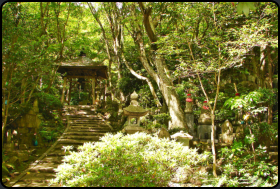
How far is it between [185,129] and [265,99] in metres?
2.88

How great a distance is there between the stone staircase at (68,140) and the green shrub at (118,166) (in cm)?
135

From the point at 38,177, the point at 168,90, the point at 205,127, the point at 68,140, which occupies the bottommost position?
the point at 38,177

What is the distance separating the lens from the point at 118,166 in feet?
11.3

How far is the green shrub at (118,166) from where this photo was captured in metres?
3.09

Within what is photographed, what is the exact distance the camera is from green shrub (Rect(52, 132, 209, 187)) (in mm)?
3086

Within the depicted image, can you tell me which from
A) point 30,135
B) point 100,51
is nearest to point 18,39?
point 30,135

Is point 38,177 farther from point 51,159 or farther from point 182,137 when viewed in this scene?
point 182,137

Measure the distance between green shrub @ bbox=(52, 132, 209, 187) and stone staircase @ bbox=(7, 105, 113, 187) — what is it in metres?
1.35

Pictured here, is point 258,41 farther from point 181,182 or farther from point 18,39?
point 18,39

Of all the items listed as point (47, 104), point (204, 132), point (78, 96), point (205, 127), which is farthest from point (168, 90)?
point (78, 96)

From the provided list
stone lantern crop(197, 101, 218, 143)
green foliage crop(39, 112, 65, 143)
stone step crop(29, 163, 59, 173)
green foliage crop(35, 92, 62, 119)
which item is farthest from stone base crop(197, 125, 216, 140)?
green foliage crop(35, 92, 62, 119)

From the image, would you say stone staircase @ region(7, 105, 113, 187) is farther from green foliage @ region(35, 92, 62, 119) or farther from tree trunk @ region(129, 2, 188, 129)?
tree trunk @ region(129, 2, 188, 129)

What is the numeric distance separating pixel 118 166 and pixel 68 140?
5518mm

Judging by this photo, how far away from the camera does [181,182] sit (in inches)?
154
